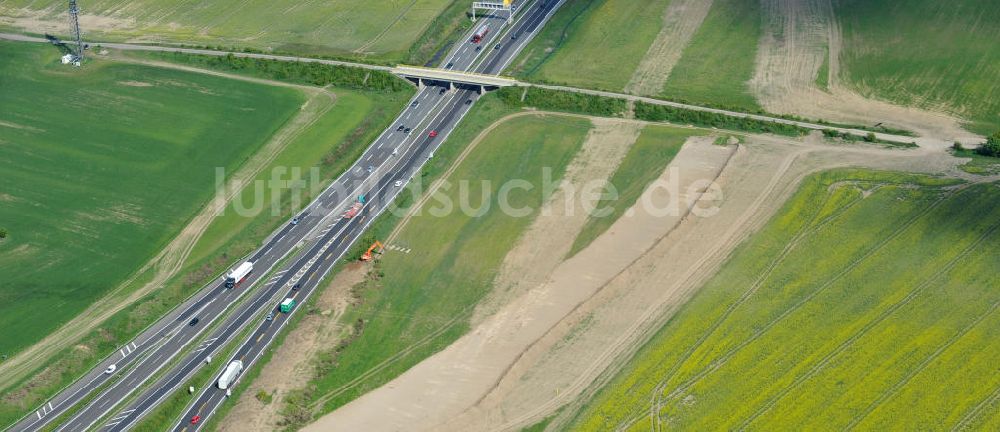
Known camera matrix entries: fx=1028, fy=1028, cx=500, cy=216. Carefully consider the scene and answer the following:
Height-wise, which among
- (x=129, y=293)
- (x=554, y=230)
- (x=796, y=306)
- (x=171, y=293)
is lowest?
(x=796, y=306)

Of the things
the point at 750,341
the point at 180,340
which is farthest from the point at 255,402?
the point at 750,341

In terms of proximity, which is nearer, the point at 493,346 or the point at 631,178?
the point at 493,346

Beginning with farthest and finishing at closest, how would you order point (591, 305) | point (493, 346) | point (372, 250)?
point (372, 250), point (591, 305), point (493, 346)

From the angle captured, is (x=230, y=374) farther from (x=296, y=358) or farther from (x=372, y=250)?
(x=372, y=250)

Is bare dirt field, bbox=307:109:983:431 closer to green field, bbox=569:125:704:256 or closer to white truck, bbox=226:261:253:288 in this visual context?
green field, bbox=569:125:704:256

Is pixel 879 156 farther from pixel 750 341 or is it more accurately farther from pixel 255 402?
pixel 255 402

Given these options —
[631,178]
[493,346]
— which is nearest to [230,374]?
[493,346]
